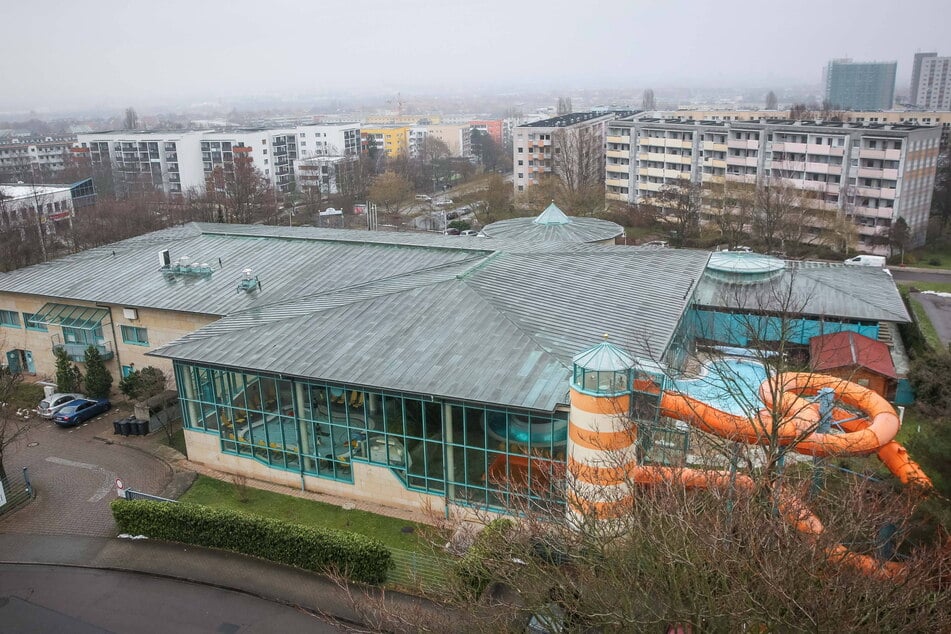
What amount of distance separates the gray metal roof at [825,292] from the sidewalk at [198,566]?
25.2 metres

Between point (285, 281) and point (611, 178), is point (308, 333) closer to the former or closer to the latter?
point (285, 281)

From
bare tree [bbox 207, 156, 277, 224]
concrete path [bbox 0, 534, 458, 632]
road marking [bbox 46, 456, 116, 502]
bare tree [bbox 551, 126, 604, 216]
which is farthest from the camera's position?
bare tree [bbox 551, 126, 604, 216]

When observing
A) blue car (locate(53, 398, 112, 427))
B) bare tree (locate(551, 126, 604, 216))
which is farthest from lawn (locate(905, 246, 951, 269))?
blue car (locate(53, 398, 112, 427))

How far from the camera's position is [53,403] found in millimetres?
35094

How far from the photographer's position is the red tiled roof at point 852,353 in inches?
1326

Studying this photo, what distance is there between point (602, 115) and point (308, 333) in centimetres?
11126

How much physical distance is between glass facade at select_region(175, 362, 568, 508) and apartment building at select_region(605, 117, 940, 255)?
171 feet

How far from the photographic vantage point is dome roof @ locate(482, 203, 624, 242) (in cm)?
4962

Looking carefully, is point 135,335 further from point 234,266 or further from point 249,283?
point 249,283

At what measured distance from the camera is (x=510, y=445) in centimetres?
2411

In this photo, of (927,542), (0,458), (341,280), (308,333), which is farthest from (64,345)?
(927,542)

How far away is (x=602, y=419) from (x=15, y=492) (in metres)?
22.3

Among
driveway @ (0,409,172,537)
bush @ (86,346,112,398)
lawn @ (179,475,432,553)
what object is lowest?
driveway @ (0,409,172,537)

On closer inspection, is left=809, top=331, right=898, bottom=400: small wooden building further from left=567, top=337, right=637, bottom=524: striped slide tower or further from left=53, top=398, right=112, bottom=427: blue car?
left=53, top=398, right=112, bottom=427: blue car
